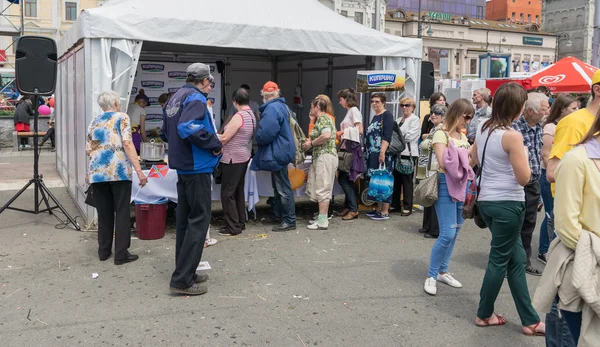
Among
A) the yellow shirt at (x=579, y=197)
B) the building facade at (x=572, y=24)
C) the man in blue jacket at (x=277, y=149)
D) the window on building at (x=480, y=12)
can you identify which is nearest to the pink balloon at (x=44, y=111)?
the man in blue jacket at (x=277, y=149)

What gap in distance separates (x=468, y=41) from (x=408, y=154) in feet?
217

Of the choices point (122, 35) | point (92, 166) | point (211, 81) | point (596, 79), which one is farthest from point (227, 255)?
point (596, 79)

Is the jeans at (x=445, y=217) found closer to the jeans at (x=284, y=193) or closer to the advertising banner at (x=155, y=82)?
the jeans at (x=284, y=193)

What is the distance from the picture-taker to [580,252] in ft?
8.19

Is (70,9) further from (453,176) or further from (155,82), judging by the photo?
(453,176)

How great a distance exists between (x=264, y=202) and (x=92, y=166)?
3.73 m

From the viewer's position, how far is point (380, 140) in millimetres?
7535

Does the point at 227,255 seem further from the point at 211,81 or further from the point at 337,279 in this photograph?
the point at 211,81

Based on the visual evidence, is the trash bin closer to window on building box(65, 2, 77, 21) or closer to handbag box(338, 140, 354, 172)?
handbag box(338, 140, 354, 172)

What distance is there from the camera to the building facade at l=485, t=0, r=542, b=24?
99312 millimetres

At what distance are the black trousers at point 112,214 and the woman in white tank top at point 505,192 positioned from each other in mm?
3398

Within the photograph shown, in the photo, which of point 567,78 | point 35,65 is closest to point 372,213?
point 35,65

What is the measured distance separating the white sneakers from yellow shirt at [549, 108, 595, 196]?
4.86 ft

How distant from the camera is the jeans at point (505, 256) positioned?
385cm
